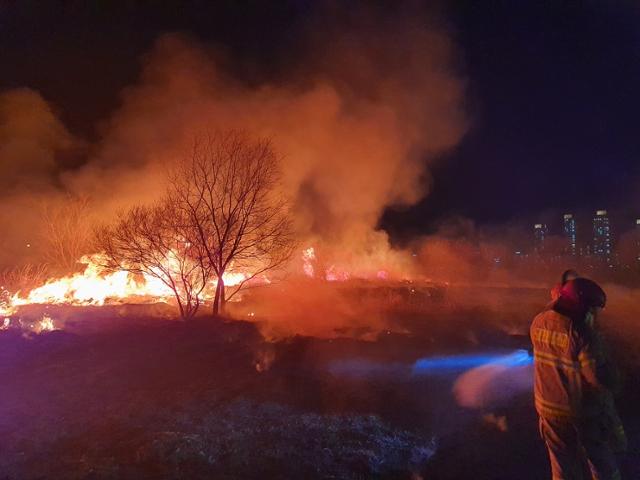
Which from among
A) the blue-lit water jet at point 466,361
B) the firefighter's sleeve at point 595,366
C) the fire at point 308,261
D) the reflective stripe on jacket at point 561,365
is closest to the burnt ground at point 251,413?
→ the blue-lit water jet at point 466,361

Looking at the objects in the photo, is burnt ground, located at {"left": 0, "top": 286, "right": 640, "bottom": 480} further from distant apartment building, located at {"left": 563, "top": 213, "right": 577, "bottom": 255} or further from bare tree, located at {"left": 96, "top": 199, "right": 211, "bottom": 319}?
distant apartment building, located at {"left": 563, "top": 213, "right": 577, "bottom": 255}

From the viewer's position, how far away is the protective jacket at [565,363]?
3014mm

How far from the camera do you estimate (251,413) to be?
20.6 feet

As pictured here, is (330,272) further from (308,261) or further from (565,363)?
(565,363)

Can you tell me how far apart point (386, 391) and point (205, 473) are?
3657mm

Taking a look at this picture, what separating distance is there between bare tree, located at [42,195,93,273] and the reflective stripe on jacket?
20.4m

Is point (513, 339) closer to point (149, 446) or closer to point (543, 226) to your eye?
point (149, 446)

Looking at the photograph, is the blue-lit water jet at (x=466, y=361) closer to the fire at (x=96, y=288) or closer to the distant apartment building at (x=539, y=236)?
the fire at (x=96, y=288)

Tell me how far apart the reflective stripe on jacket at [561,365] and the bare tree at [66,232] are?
2035cm

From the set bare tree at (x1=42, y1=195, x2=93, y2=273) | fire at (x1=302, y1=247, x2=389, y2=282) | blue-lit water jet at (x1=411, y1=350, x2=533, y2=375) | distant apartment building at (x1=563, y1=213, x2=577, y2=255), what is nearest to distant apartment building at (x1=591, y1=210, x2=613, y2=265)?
distant apartment building at (x1=563, y1=213, x2=577, y2=255)

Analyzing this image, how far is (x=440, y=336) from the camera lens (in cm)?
1220

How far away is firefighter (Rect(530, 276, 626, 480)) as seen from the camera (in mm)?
3018

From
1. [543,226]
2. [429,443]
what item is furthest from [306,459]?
[543,226]

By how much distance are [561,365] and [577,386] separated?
163mm
